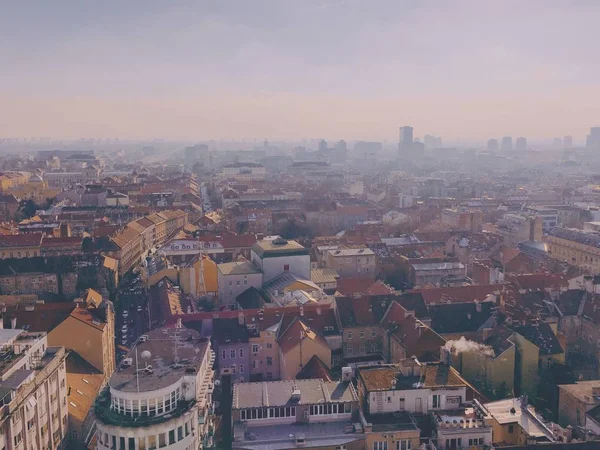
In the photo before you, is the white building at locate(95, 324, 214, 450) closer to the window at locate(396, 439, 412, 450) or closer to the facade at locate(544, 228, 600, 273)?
the window at locate(396, 439, 412, 450)

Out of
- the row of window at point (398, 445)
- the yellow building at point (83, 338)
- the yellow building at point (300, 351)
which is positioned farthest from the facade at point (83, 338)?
the row of window at point (398, 445)

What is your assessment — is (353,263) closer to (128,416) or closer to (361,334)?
(361,334)

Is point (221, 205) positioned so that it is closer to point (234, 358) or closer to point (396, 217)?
point (396, 217)

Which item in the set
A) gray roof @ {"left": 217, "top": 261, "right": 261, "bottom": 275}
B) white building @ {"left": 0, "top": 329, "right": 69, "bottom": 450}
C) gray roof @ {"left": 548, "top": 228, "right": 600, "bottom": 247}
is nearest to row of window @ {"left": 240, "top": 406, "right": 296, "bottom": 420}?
white building @ {"left": 0, "top": 329, "right": 69, "bottom": 450}

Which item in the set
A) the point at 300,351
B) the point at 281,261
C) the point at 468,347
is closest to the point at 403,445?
the point at 300,351

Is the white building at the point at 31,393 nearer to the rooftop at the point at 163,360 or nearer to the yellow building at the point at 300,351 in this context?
the rooftop at the point at 163,360

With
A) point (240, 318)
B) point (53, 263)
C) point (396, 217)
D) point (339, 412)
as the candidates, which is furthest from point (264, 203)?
point (339, 412)
